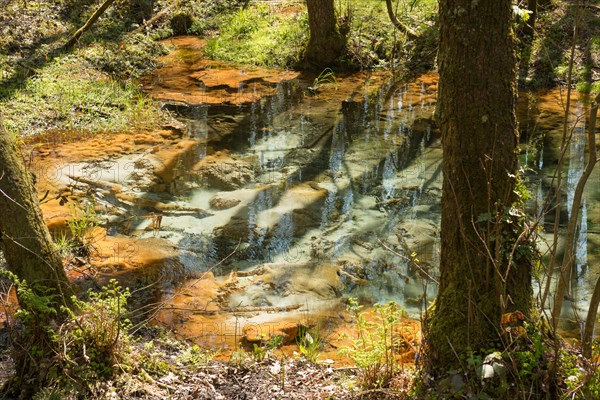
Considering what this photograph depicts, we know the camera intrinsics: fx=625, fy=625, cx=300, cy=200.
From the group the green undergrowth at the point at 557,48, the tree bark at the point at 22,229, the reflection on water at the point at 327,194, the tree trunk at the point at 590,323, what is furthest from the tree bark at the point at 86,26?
the tree trunk at the point at 590,323

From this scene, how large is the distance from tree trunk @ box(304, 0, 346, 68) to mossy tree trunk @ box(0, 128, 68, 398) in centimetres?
973

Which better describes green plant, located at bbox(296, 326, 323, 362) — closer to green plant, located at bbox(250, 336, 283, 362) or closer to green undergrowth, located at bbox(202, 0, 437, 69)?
green plant, located at bbox(250, 336, 283, 362)

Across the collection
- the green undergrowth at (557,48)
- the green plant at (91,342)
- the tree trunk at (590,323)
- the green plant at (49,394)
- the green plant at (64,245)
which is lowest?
the green plant at (64,245)

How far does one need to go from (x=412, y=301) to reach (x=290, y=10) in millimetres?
11596

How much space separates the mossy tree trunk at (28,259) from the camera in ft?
13.2

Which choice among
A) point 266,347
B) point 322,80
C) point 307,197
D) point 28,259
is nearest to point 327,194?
point 307,197

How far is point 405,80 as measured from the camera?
12.8 m

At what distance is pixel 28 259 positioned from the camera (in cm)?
412

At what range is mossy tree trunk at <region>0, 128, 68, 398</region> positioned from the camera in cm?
402

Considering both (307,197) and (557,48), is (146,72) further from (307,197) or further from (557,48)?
(557,48)

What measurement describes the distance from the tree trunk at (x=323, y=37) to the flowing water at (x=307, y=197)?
89cm

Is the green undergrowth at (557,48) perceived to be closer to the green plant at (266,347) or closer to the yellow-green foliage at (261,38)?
the yellow-green foliage at (261,38)

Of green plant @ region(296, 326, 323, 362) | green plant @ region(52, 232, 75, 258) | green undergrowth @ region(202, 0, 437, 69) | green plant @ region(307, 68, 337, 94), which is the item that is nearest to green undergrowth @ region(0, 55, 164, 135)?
green plant @ region(307, 68, 337, 94)

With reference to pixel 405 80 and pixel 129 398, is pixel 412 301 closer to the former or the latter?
pixel 129 398
